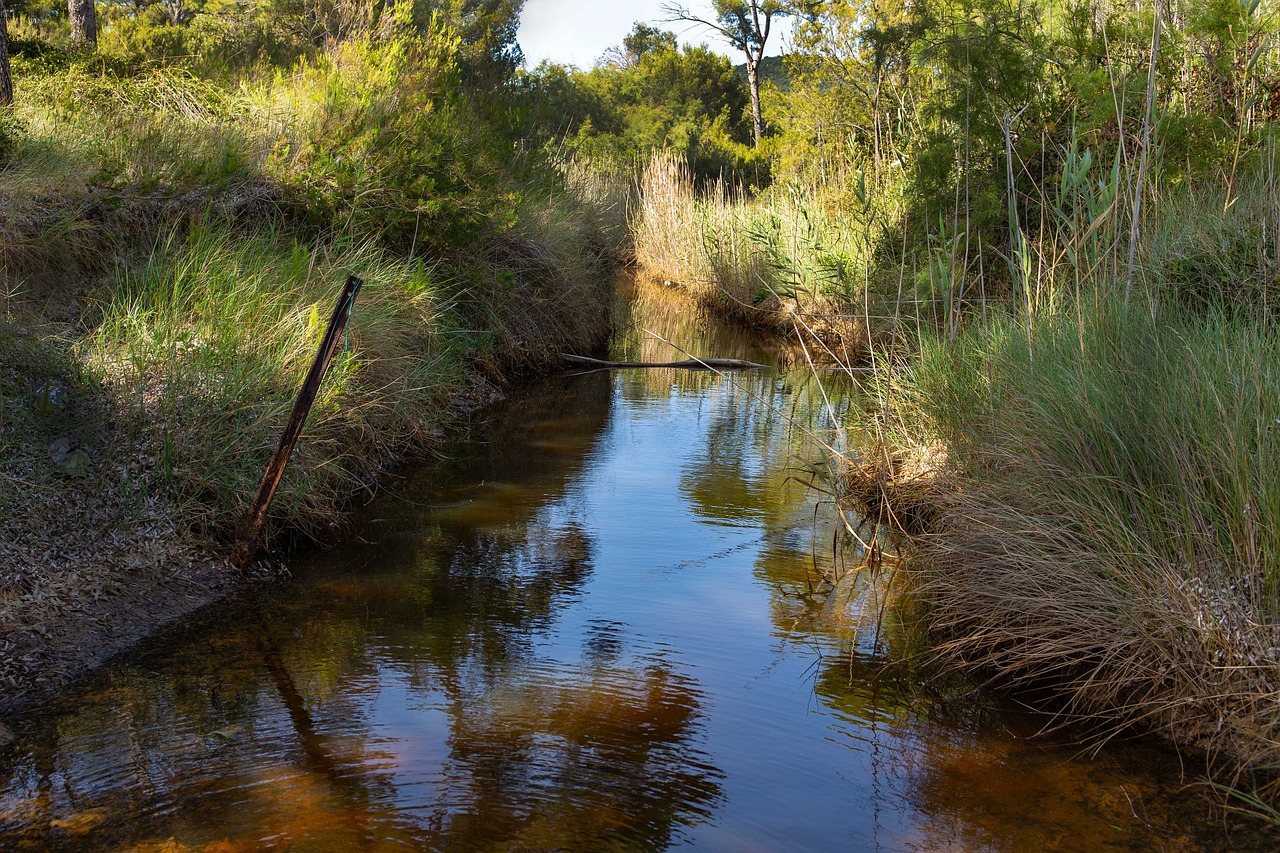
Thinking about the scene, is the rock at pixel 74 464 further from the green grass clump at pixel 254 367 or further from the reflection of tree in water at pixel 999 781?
the reflection of tree in water at pixel 999 781

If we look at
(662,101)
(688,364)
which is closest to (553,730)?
(688,364)

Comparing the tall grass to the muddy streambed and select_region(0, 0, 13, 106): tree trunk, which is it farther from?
select_region(0, 0, 13, 106): tree trunk

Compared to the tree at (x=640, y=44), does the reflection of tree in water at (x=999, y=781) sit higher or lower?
lower

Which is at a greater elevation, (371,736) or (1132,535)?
(1132,535)

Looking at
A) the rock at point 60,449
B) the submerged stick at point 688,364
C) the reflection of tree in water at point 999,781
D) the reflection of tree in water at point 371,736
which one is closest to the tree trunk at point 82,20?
the submerged stick at point 688,364

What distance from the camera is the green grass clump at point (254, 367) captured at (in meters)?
4.84

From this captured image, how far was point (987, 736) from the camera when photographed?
137 inches

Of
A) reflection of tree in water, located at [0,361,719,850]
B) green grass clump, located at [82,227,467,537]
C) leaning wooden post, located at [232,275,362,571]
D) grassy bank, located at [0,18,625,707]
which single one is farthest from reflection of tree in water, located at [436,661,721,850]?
green grass clump, located at [82,227,467,537]

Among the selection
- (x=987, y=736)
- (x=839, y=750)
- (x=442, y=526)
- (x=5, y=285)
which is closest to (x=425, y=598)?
(x=442, y=526)

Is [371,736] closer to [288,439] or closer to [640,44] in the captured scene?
[288,439]

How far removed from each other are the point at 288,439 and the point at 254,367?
1041 mm

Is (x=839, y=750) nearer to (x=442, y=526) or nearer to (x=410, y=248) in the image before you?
(x=442, y=526)

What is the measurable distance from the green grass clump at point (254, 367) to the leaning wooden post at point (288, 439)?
0.20 metres

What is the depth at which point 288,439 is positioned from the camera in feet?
14.6
